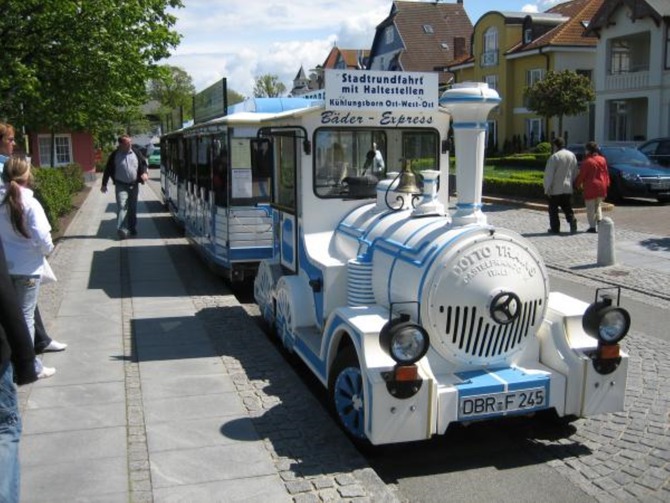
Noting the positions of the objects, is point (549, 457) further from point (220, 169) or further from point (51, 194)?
point (51, 194)

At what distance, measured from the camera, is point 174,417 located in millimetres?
5141

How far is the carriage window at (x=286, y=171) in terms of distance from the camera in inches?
263

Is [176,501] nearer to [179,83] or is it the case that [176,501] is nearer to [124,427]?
[124,427]

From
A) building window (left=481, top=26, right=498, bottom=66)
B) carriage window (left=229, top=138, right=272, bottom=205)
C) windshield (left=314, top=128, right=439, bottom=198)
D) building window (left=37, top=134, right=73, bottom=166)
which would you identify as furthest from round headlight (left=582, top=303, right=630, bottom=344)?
building window (left=481, top=26, right=498, bottom=66)

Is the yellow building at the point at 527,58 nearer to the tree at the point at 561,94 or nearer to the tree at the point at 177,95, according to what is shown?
the tree at the point at 561,94

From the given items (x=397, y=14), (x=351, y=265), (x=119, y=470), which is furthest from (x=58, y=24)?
(x=397, y=14)

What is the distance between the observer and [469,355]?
470 centimetres

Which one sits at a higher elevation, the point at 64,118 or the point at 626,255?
the point at 64,118

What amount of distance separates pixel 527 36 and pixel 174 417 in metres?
40.1

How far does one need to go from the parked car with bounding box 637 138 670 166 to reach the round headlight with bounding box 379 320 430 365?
18852mm

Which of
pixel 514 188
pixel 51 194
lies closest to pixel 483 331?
pixel 51 194

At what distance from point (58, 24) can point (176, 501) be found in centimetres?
1179

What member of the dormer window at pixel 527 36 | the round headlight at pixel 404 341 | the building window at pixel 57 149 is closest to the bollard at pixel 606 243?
the round headlight at pixel 404 341

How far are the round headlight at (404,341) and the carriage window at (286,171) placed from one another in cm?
281
